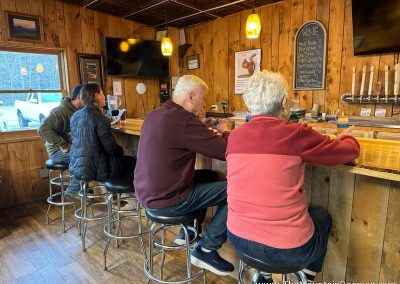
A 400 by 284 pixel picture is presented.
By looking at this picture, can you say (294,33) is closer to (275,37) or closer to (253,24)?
(275,37)

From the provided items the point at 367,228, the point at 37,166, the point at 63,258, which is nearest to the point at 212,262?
the point at 367,228

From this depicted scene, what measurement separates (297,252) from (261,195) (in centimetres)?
27

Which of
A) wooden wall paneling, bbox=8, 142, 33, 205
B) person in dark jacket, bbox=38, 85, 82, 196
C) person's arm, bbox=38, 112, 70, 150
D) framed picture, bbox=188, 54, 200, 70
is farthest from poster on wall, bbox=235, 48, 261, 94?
wooden wall paneling, bbox=8, 142, 33, 205

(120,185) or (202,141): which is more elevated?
(202,141)

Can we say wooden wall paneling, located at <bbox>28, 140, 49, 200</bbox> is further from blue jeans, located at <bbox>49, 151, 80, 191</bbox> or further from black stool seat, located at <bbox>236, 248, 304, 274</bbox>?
black stool seat, located at <bbox>236, 248, 304, 274</bbox>

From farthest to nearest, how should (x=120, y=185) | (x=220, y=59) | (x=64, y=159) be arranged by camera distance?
(x=220, y=59)
(x=64, y=159)
(x=120, y=185)

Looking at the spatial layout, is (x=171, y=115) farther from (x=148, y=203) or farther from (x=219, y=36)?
(x=219, y=36)

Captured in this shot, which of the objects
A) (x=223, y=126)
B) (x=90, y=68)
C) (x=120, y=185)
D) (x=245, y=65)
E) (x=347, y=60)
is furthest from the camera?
(x=245, y=65)

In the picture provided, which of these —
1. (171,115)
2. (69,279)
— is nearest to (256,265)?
(171,115)

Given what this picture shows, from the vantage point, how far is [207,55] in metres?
4.50

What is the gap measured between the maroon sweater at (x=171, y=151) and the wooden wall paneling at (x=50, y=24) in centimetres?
272

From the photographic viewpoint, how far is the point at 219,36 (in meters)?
4.27

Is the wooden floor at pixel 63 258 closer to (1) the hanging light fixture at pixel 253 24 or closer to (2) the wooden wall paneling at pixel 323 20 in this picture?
(1) the hanging light fixture at pixel 253 24

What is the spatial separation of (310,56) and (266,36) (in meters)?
0.71
